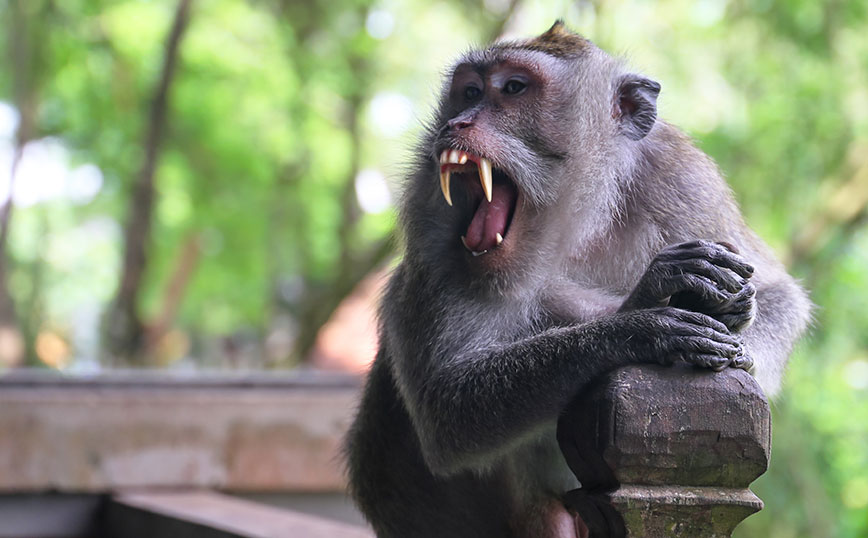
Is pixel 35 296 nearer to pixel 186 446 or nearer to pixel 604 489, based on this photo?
pixel 186 446

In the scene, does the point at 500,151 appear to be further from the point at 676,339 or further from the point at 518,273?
the point at 676,339

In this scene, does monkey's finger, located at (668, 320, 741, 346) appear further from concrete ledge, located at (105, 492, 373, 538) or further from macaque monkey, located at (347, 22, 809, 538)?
concrete ledge, located at (105, 492, 373, 538)

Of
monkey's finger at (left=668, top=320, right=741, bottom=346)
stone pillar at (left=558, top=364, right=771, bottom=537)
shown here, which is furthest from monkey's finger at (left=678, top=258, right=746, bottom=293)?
stone pillar at (left=558, top=364, right=771, bottom=537)

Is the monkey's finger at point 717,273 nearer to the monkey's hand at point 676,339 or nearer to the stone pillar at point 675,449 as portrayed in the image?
the monkey's hand at point 676,339

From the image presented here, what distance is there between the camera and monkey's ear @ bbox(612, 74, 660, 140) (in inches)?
116

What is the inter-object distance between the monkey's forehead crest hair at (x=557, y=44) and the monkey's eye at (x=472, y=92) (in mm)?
160

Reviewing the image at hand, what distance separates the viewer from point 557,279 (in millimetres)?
2746

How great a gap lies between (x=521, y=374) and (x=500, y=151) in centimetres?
63

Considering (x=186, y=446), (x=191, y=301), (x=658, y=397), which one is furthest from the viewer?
(x=191, y=301)

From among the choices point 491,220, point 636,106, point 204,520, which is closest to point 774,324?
point 636,106

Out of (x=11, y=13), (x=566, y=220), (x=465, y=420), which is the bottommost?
(x=465, y=420)

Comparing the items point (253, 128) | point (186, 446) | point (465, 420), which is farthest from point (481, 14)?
point (465, 420)

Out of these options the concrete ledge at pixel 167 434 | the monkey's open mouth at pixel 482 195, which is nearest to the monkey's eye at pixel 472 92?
the monkey's open mouth at pixel 482 195

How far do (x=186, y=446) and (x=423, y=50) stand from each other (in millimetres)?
12867
